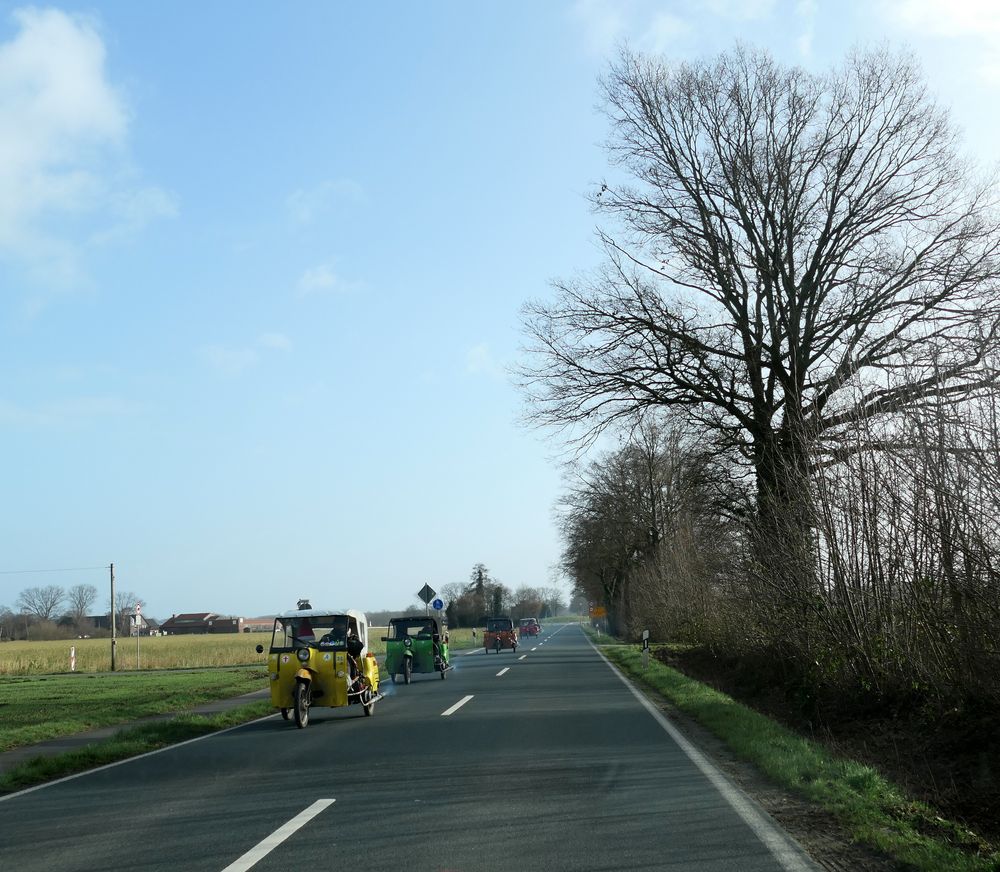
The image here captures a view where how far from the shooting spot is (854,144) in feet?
71.9

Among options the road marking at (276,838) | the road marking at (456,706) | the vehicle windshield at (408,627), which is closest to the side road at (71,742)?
the road marking at (456,706)

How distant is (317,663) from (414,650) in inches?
456

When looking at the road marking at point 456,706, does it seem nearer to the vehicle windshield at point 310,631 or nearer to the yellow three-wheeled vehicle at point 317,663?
the yellow three-wheeled vehicle at point 317,663

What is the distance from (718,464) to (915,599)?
1171cm

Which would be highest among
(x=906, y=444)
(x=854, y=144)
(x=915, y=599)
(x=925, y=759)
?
(x=854, y=144)

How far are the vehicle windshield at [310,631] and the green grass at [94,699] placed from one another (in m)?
3.69

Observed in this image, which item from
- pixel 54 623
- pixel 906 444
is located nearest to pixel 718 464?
pixel 906 444

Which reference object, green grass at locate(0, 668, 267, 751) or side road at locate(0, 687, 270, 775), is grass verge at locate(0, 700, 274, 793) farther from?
green grass at locate(0, 668, 267, 751)

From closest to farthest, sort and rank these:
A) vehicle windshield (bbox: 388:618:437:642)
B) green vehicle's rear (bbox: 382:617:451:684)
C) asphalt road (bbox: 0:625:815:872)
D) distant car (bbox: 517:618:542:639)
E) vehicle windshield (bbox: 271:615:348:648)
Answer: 1. asphalt road (bbox: 0:625:815:872)
2. vehicle windshield (bbox: 271:615:348:648)
3. green vehicle's rear (bbox: 382:617:451:684)
4. vehicle windshield (bbox: 388:618:437:642)
5. distant car (bbox: 517:618:542:639)

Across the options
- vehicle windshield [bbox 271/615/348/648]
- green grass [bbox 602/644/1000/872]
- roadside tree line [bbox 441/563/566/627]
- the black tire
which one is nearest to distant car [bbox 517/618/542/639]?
roadside tree line [bbox 441/563/566/627]

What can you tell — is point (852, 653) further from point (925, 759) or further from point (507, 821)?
point (507, 821)

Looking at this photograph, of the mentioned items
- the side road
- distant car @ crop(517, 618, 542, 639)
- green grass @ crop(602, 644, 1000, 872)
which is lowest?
distant car @ crop(517, 618, 542, 639)

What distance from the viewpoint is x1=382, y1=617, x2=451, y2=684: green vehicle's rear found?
27469mm

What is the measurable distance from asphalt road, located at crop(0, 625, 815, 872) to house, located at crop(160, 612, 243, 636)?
465ft
